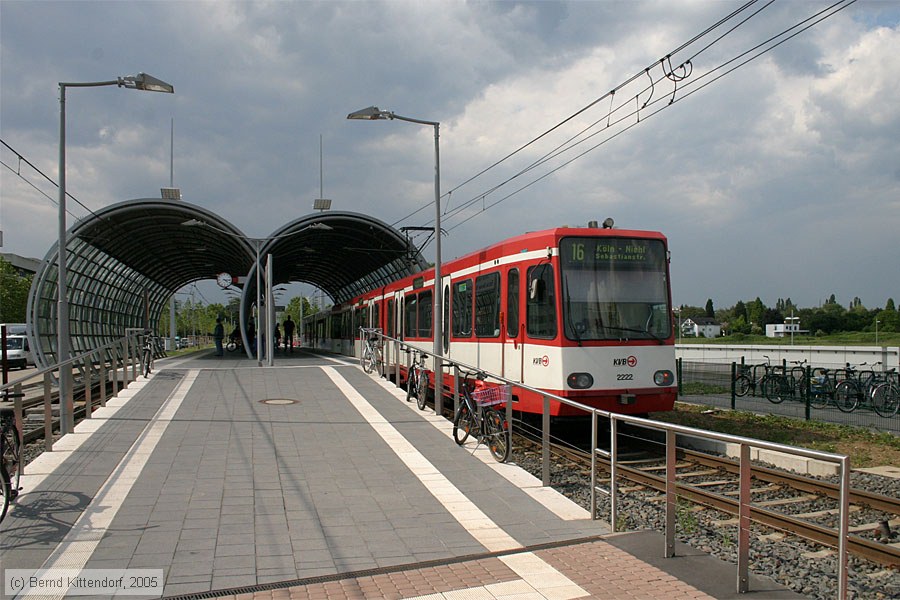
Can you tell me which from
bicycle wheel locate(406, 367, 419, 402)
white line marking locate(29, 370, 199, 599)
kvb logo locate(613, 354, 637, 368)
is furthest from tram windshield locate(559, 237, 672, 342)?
white line marking locate(29, 370, 199, 599)

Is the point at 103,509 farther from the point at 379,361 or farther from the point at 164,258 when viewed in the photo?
the point at 164,258

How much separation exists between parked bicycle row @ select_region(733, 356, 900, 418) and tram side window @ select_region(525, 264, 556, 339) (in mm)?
7656

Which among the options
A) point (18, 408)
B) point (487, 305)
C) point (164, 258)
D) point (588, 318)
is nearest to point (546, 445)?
point (588, 318)

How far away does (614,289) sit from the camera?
36.9ft

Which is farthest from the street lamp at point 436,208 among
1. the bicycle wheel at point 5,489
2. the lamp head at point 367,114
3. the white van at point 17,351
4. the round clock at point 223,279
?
the white van at point 17,351

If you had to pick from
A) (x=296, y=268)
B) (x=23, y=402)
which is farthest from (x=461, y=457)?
(x=296, y=268)

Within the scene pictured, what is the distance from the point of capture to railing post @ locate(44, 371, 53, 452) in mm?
9461

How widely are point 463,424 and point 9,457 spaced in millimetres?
5369

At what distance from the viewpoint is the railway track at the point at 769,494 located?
6164mm

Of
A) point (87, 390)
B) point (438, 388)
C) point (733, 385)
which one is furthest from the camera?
point (733, 385)

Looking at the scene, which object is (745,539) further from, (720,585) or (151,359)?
(151,359)

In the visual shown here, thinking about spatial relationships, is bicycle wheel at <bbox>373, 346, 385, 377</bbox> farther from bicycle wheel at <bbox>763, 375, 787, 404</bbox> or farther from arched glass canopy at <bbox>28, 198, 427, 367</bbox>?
arched glass canopy at <bbox>28, 198, 427, 367</bbox>

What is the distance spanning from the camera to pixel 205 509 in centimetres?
703

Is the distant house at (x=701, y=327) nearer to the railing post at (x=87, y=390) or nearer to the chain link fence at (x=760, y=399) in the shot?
the chain link fence at (x=760, y=399)
